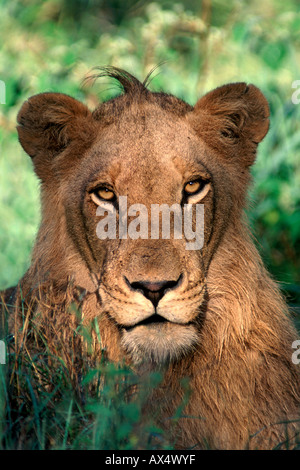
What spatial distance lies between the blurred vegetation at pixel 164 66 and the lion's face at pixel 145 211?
1260mm

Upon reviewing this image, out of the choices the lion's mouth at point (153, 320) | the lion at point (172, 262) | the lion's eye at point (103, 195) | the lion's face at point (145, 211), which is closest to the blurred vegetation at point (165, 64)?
the lion at point (172, 262)

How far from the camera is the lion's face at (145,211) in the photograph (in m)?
3.00

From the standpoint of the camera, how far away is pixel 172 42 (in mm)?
8531

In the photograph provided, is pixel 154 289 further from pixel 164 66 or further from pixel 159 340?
pixel 164 66

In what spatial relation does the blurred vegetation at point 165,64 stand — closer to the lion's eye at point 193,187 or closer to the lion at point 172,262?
the lion at point 172,262

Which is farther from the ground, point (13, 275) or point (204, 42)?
point (204, 42)

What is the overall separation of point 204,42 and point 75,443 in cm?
566

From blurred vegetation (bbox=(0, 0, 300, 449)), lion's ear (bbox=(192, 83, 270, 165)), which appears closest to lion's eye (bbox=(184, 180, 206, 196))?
lion's ear (bbox=(192, 83, 270, 165))

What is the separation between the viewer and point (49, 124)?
3529 mm

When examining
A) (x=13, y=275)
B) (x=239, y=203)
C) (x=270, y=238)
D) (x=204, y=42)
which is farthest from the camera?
(x=204, y=42)

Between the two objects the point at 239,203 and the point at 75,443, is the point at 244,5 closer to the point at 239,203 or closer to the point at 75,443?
the point at 239,203

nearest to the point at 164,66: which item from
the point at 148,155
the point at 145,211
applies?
the point at 148,155
